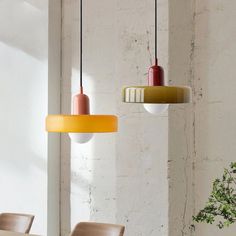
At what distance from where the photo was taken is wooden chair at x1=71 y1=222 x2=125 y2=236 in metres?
3.70

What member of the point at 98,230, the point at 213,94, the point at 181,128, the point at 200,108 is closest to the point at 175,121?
the point at 181,128

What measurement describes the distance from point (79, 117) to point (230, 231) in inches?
92.7

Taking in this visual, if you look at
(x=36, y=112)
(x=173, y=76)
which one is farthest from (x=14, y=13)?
(x=173, y=76)

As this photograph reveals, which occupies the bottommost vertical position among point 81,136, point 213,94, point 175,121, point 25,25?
point 81,136

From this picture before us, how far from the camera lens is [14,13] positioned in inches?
208

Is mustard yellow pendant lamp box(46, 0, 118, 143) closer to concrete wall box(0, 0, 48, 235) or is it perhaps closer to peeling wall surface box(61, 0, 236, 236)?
peeling wall surface box(61, 0, 236, 236)

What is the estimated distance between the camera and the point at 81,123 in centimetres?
258

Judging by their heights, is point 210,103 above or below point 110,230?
above

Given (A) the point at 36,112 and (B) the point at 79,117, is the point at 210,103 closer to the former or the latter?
(A) the point at 36,112

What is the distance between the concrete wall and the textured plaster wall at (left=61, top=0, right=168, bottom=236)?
0.23 m

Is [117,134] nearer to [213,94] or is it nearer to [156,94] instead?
[213,94]

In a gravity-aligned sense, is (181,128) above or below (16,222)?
above

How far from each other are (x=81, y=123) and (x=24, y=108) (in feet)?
9.13

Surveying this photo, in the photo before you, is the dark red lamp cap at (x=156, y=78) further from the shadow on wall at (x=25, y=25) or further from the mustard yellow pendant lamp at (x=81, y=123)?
the shadow on wall at (x=25, y=25)
